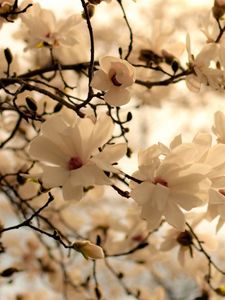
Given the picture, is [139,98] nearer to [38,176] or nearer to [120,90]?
[120,90]

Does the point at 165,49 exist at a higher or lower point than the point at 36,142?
higher

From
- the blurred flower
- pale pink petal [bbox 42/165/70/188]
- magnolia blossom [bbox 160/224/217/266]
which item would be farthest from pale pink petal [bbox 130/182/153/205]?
magnolia blossom [bbox 160/224/217/266]

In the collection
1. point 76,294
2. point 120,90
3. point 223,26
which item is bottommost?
point 120,90

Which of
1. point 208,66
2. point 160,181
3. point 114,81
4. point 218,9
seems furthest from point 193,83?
point 160,181

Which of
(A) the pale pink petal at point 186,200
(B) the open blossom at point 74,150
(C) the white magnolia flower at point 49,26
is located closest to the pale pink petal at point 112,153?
(B) the open blossom at point 74,150

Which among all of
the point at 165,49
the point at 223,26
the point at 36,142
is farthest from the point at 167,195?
the point at 165,49

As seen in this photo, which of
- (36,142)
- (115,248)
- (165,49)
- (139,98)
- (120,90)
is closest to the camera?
(36,142)

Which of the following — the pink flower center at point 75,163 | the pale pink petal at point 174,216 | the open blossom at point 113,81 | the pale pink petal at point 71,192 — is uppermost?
the open blossom at point 113,81

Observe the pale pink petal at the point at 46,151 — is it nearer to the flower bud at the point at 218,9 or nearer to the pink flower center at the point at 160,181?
the pink flower center at the point at 160,181
